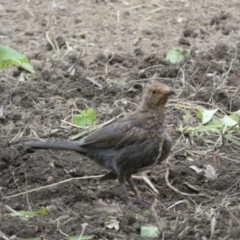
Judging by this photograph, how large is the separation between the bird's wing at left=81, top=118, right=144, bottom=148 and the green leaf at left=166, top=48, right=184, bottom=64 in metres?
2.61

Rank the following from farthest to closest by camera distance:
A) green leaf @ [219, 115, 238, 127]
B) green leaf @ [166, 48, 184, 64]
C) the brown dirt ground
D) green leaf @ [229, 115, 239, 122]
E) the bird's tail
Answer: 1. green leaf @ [166, 48, 184, 64]
2. green leaf @ [229, 115, 239, 122]
3. green leaf @ [219, 115, 238, 127]
4. the bird's tail
5. the brown dirt ground

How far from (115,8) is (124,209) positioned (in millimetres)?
4502

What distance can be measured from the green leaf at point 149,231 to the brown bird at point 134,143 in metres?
0.54

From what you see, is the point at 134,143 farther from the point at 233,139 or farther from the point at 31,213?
the point at 233,139

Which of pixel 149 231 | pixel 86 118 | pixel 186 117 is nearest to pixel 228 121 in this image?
pixel 186 117

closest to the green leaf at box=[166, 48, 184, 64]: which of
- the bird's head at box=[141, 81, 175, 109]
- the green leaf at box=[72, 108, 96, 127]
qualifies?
the green leaf at box=[72, 108, 96, 127]

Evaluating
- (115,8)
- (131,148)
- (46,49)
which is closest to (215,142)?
(131,148)

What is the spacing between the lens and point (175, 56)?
8664 mm

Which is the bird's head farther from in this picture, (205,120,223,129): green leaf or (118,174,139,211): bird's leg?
(205,120,223,129): green leaf

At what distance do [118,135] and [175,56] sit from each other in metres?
2.79

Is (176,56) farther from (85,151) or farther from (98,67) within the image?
(85,151)

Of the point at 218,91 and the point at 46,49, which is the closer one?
the point at 218,91

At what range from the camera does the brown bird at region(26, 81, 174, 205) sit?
19.5 feet

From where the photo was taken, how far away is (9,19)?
31.4ft
